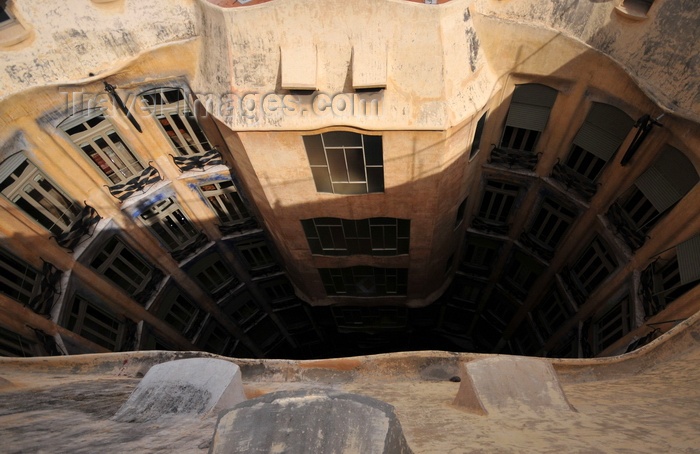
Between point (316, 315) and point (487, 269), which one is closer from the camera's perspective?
point (487, 269)

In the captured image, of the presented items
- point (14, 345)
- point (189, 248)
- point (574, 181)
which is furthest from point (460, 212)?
point (14, 345)

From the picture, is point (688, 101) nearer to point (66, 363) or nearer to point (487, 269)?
point (487, 269)

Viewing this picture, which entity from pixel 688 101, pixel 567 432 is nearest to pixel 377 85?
pixel 688 101

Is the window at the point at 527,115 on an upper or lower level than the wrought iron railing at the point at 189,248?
upper

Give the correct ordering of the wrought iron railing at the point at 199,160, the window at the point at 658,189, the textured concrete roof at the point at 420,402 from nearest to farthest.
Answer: the textured concrete roof at the point at 420,402 < the window at the point at 658,189 < the wrought iron railing at the point at 199,160

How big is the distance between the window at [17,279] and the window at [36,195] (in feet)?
4.84

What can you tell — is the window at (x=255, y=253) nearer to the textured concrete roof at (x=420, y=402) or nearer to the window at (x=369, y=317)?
the window at (x=369, y=317)

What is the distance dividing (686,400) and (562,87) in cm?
1025

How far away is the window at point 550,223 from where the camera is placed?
53.6 ft

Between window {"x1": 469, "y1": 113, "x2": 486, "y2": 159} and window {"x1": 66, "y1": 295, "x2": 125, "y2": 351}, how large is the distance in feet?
52.9

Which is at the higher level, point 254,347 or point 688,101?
point 688,101

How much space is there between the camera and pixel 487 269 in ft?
70.8

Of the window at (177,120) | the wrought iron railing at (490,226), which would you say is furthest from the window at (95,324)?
the wrought iron railing at (490,226)

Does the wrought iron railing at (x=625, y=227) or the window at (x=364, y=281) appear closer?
the wrought iron railing at (x=625, y=227)
